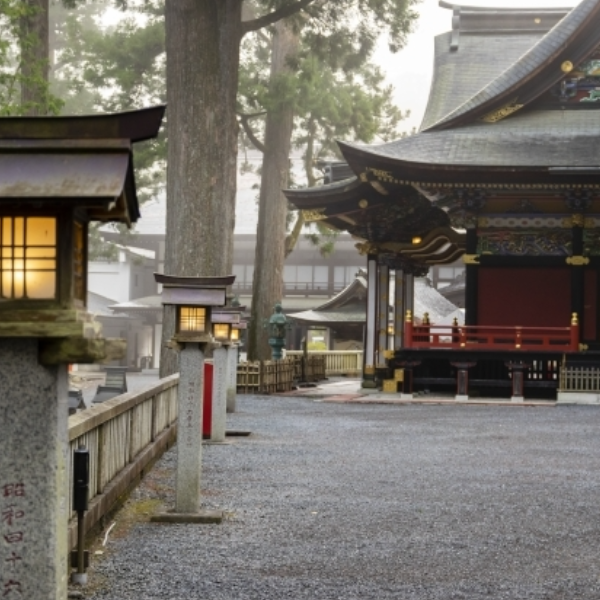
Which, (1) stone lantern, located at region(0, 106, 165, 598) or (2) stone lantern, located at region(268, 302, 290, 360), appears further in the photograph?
(2) stone lantern, located at region(268, 302, 290, 360)

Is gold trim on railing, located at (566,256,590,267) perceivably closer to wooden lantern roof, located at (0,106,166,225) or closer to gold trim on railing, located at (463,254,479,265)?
gold trim on railing, located at (463,254,479,265)

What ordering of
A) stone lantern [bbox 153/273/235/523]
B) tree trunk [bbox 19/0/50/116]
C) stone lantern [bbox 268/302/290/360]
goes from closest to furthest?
stone lantern [bbox 153/273/235/523] < tree trunk [bbox 19/0/50/116] < stone lantern [bbox 268/302/290/360]

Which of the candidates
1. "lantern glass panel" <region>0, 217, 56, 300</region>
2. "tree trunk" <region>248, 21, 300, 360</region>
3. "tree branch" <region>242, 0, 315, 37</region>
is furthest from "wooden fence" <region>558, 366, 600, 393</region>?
"lantern glass panel" <region>0, 217, 56, 300</region>

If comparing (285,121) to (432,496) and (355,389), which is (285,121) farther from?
(432,496)

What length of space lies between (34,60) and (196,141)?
4.09 meters

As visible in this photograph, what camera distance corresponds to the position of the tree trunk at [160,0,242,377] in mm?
21547

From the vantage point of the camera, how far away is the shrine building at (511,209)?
23547mm

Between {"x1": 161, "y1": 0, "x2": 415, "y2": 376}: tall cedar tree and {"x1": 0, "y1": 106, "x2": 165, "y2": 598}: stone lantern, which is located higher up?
{"x1": 161, "y1": 0, "x2": 415, "y2": 376}: tall cedar tree

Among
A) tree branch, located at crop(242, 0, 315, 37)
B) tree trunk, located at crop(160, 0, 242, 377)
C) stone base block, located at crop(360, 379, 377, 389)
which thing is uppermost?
tree branch, located at crop(242, 0, 315, 37)

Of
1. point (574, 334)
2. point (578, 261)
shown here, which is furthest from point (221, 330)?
point (578, 261)

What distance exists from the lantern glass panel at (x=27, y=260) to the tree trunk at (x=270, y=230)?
2817cm

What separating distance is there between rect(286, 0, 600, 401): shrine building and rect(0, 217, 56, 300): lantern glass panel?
18.6 meters

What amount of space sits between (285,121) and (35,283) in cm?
2947

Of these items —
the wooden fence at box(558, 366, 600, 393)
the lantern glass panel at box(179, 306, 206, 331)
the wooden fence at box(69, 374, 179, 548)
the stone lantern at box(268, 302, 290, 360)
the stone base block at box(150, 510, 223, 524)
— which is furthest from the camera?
the stone lantern at box(268, 302, 290, 360)
